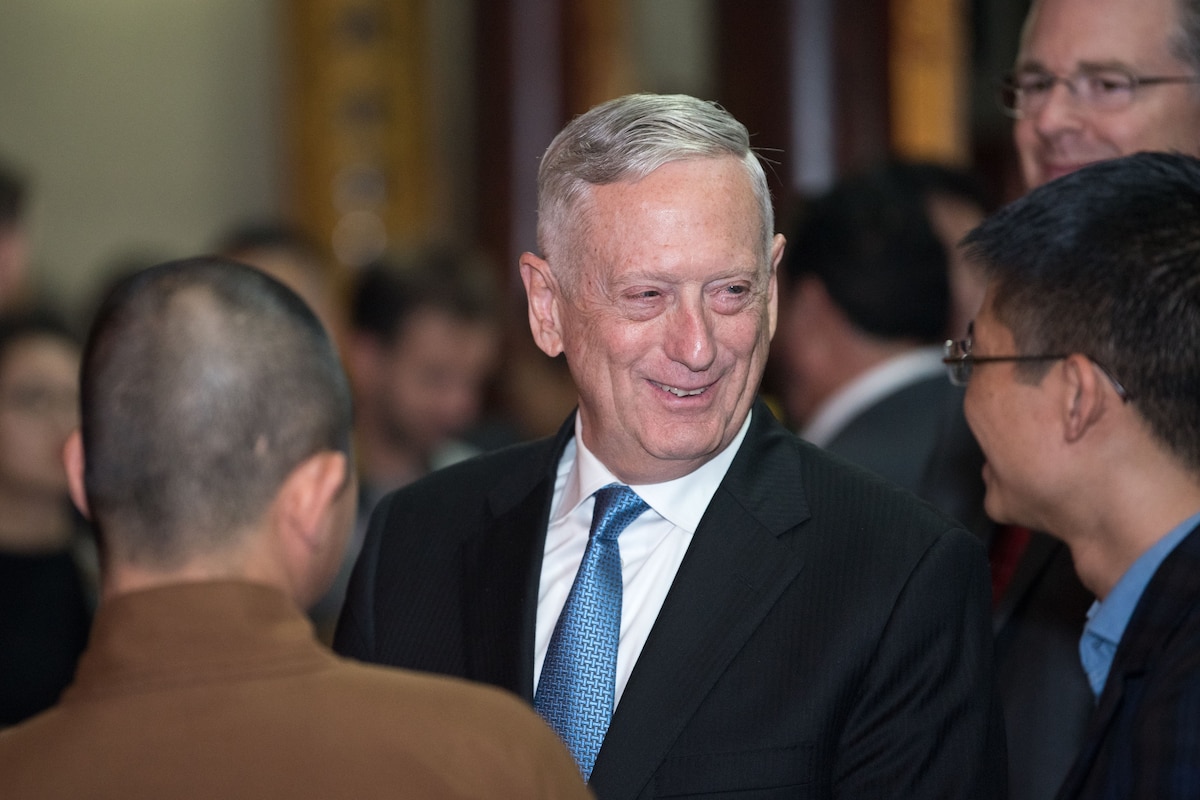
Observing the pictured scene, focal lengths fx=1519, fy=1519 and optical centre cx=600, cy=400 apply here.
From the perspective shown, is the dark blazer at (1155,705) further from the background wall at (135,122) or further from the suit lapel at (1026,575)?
the background wall at (135,122)

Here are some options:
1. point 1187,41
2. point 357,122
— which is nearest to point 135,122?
point 357,122

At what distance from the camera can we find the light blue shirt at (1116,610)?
6.18 ft

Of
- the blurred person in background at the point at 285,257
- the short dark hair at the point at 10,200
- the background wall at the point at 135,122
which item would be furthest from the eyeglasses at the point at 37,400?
the background wall at the point at 135,122

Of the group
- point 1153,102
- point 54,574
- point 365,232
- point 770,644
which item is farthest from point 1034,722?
point 365,232

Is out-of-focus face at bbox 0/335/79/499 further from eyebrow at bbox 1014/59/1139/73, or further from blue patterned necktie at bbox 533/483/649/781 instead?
eyebrow at bbox 1014/59/1139/73

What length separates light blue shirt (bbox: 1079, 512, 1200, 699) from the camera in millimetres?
1884

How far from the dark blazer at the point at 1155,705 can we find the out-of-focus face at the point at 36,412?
2.62m

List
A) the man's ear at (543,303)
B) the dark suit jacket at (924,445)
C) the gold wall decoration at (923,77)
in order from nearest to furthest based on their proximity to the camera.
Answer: the man's ear at (543,303) < the dark suit jacket at (924,445) < the gold wall decoration at (923,77)

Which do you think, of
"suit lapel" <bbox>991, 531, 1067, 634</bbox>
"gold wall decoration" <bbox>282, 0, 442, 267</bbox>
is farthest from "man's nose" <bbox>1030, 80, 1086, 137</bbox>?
"gold wall decoration" <bbox>282, 0, 442, 267</bbox>

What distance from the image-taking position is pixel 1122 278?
6.15 feet

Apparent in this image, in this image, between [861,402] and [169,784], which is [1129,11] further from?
[169,784]

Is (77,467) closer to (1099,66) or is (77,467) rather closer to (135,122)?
(1099,66)

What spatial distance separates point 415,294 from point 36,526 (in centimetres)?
124

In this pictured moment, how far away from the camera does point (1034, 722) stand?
2.21 metres
